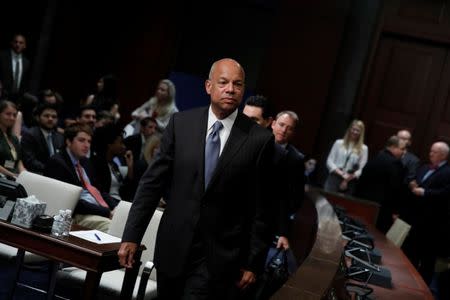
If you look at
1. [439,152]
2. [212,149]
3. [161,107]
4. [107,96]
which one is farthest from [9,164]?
[439,152]

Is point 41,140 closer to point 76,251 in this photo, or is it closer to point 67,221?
point 67,221

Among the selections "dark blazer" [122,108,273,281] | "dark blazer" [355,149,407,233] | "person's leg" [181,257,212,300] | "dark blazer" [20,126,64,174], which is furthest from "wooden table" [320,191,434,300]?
"dark blazer" [20,126,64,174]

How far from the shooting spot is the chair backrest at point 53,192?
13.5 feet

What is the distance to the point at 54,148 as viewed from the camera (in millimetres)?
6043

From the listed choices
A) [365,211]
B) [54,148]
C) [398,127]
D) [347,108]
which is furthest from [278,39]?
[54,148]

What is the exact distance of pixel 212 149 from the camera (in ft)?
8.72

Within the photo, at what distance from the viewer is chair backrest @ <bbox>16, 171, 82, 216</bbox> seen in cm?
412

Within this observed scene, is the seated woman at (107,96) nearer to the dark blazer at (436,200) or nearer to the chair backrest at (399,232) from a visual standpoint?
the chair backrest at (399,232)

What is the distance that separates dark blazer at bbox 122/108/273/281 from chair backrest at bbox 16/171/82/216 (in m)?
1.56

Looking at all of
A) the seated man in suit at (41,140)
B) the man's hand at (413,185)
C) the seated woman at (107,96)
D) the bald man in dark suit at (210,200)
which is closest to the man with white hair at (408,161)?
the man's hand at (413,185)

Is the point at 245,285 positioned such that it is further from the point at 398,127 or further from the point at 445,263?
the point at 398,127

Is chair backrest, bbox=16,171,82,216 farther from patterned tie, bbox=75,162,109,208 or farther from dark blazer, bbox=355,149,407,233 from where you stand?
dark blazer, bbox=355,149,407,233

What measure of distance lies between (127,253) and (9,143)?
126 inches

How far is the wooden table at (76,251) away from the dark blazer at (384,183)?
16.1ft
